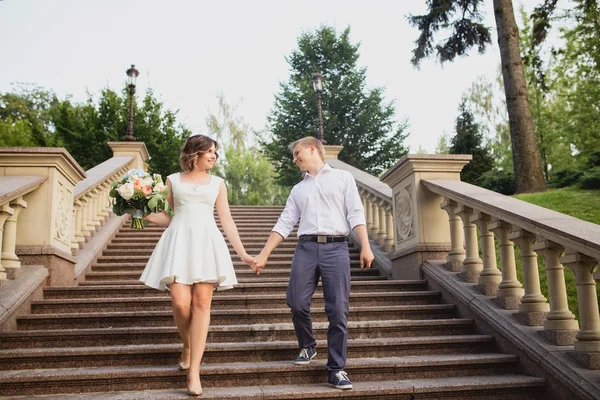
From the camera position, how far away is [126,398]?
131 inches

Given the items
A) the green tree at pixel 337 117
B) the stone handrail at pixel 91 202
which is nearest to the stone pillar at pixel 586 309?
the stone handrail at pixel 91 202

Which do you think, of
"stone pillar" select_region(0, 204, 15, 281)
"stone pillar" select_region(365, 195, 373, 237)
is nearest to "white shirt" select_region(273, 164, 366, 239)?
"stone pillar" select_region(0, 204, 15, 281)

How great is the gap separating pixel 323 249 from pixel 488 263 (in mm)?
2009

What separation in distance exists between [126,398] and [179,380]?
47 cm

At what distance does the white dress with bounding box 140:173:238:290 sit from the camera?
3512 millimetres

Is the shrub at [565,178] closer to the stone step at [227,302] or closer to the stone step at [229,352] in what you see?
Answer: the stone step at [227,302]

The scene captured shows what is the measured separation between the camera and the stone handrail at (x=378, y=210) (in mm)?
7289

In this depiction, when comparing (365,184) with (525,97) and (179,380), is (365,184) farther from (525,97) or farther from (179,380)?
(525,97)

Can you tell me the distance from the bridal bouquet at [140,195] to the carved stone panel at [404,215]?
3.21m

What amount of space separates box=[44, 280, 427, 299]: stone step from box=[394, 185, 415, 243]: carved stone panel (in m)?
0.63

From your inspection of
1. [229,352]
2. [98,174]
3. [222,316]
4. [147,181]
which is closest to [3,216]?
[147,181]

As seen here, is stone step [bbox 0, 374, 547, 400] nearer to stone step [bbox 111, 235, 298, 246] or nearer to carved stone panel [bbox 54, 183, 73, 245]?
carved stone panel [bbox 54, 183, 73, 245]

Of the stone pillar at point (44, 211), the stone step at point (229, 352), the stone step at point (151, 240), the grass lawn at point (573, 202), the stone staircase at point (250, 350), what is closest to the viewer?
the stone staircase at point (250, 350)

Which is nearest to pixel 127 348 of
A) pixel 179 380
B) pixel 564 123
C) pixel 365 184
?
pixel 179 380
